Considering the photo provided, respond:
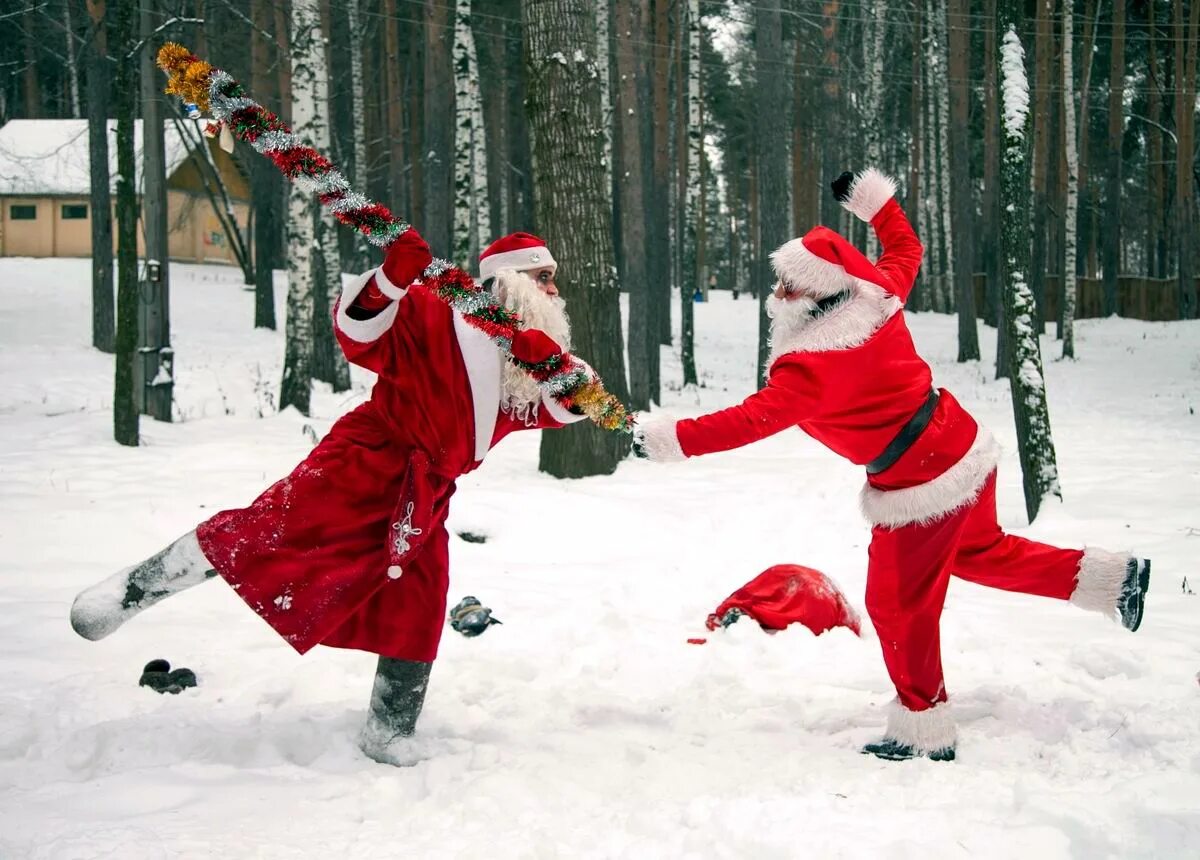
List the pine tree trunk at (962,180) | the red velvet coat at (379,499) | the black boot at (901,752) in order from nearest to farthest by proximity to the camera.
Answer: the red velvet coat at (379,499) < the black boot at (901,752) < the pine tree trunk at (962,180)

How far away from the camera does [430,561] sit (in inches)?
148

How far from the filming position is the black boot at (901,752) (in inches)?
145

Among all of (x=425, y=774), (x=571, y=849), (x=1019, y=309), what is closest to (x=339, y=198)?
(x=425, y=774)

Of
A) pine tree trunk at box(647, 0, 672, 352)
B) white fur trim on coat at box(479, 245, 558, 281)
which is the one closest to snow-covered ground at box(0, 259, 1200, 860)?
white fur trim on coat at box(479, 245, 558, 281)

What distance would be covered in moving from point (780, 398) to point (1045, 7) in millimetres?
18645

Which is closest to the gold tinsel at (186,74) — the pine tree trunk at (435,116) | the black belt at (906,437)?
the black belt at (906,437)

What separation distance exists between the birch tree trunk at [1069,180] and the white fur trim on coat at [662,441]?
17.9 m

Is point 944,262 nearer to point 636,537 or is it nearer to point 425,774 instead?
point 636,537

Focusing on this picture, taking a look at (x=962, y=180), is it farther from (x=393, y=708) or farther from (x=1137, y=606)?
(x=393, y=708)

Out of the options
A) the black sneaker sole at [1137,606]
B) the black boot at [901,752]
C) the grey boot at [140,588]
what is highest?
the grey boot at [140,588]

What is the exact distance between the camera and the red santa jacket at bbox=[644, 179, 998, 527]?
3.60m

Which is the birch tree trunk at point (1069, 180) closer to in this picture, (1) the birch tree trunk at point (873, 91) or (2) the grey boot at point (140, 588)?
(1) the birch tree trunk at point (873, 91)

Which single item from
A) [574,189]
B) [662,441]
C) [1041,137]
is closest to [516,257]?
[662,441]

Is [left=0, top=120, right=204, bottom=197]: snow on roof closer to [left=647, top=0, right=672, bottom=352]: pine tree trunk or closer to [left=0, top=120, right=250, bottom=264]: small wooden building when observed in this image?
[left=0, top=120, right=250, bottom=264]: small wooden building
